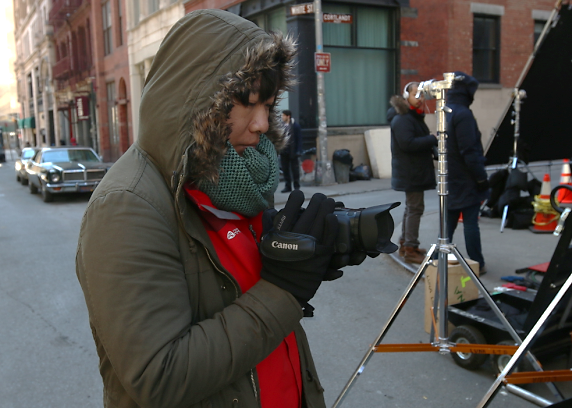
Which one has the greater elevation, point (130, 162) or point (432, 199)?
point (130, 162)

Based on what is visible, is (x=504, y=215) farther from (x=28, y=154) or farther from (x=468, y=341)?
(x=28, y=154)

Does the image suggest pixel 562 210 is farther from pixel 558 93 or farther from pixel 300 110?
pixel 300 110

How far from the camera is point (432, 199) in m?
11.1

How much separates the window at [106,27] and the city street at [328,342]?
23.4 metres

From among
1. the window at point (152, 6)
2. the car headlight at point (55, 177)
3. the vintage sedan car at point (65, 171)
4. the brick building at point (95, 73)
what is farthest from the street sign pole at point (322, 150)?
the brick building at point (95, 73)

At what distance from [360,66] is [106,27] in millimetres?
18469

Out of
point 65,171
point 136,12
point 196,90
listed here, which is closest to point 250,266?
point 196,90

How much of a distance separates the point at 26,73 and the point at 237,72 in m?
60.4

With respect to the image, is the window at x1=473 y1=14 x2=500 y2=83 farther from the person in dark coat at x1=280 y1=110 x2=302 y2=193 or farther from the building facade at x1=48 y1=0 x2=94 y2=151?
the building facade at x1=48 y1=0 x2=94 y2=151

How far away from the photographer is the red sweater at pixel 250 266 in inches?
54.1

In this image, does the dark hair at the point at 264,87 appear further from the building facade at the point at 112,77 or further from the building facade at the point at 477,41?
the building facade at the point at 112,77

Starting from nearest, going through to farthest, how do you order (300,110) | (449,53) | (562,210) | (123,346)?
(123,346)
(562,210)
(300,110)
(449,53)

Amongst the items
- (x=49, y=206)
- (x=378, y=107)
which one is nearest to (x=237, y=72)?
(x=49, y=206)

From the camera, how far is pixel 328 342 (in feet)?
14.1
